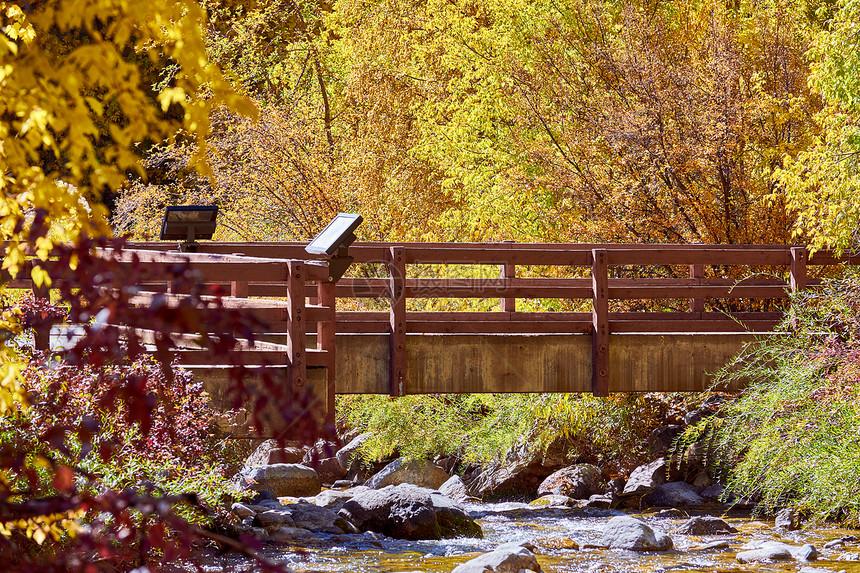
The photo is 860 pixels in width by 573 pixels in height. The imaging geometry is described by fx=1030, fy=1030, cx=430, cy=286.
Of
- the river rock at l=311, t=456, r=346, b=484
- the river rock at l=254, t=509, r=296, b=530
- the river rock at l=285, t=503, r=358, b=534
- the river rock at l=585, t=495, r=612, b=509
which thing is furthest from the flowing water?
the river rock at l=311, t=456, r=346, b=484

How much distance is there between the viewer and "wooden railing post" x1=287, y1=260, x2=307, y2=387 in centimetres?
883

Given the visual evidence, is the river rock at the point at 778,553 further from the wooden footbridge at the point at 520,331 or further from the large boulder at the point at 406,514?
the large boulder at the point at 406,514

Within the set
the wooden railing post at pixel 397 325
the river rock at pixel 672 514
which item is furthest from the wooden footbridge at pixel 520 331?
the river rock at pixel 672 514

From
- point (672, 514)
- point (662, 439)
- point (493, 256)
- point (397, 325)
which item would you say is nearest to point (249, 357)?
point (397, 325)

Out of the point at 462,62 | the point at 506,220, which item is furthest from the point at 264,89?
the point at 506,220

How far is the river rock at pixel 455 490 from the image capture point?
1605cm

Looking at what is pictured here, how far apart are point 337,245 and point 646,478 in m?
8.22

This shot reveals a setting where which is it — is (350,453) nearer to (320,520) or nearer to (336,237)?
(320,520)

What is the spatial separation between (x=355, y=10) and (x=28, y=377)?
1926 cm

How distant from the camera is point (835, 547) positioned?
1084 cm

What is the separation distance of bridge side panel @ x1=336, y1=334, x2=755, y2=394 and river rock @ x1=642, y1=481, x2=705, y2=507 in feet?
11.2

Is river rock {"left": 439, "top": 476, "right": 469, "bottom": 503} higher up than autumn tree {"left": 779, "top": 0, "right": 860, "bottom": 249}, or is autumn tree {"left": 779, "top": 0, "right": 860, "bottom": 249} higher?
autumn tree {"left": 779, "top": 0, "right": 860, "bottom": 249}

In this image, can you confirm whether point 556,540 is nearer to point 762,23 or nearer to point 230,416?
point 230,416

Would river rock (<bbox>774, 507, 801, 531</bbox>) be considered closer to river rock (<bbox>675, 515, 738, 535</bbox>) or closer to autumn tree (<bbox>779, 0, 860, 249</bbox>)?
river rock (<bbox>675, 515, 738, 535</bbox>)
